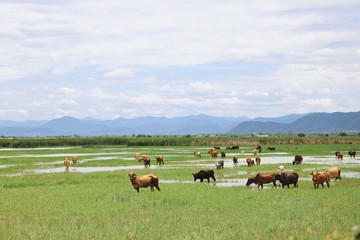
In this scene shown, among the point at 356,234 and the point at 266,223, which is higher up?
the point at 356,234

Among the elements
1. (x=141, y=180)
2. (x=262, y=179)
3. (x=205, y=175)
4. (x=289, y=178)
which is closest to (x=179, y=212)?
(x=141, y=180)

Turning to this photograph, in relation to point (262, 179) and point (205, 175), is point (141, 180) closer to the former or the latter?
point (262, 179)

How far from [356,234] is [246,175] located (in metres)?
32.1

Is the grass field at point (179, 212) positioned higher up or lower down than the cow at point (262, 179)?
lower down

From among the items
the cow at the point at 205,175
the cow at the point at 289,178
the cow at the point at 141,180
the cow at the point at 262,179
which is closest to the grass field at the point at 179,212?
the cow at the point at 141,180

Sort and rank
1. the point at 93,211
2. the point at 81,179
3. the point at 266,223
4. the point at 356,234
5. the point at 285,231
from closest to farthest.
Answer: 1. the point at 356,234
2. the point at 285,231
3. the point at 266,223
4. the point at 93,211
5. the point at 81,179

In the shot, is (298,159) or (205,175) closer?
(205,175)

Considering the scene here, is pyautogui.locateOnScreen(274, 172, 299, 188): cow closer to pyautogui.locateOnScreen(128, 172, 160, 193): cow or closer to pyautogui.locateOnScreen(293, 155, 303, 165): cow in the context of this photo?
pyautogui.locateOnScreen(128, 172, 160, 193): cow

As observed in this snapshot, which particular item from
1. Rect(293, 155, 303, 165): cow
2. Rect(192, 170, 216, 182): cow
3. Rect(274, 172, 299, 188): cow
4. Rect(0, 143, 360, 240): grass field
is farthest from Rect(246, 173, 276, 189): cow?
Rect(293, 155, 303, 165): cow

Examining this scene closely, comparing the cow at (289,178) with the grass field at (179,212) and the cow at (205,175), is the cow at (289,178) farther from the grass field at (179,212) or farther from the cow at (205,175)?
the cow at (205,175)

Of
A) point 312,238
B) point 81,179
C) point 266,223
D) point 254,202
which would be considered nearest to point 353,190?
point 254,202

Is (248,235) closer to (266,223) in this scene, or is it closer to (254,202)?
(266,223)

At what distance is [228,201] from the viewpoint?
68.3 feet

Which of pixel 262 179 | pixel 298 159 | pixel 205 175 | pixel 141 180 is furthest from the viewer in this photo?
pixel 298 159
